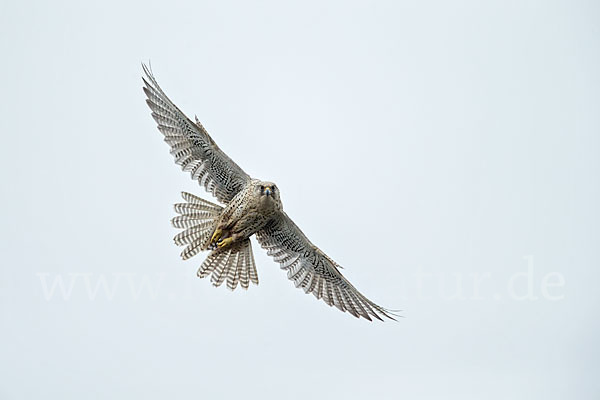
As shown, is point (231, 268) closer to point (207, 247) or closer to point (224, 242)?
point (207, 247)

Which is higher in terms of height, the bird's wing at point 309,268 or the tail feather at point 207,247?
the bird's wing at point 309,268

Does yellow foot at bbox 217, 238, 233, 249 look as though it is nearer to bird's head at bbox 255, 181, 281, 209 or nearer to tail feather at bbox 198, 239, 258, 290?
tail feather at bbox 198, 239, 258, 290

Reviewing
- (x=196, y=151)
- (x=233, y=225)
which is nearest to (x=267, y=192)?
(x=233, y=225)

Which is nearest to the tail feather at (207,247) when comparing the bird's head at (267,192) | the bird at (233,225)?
the bird at (233,225)

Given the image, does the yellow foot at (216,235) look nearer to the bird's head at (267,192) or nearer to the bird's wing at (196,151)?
the bird's wing at (196,151)

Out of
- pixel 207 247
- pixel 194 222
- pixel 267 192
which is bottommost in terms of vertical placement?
pixel 207 247

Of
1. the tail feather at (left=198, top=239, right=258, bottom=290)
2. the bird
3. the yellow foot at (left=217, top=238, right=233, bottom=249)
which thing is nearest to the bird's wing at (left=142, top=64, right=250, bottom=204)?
the bird
